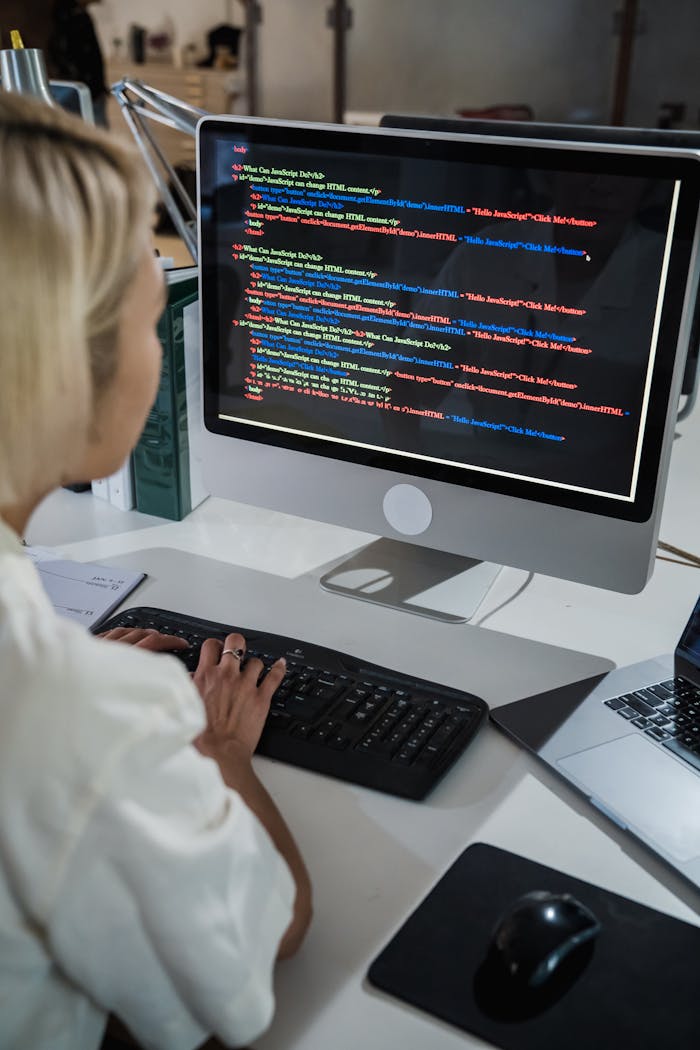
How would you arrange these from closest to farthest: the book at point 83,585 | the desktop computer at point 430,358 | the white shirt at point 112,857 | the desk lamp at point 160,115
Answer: the white shirt at point 112,857
the desktop computer at point 430,358
the book at point 83,585
the desk lamp at point 160,115

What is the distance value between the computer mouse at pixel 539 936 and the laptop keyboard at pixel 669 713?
9.6 inches

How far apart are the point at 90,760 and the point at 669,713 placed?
0.62 m

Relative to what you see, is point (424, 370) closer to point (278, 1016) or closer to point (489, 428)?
point (489, 428)

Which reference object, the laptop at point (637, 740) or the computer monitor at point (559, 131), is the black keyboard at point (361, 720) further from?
the computer monitor at point (559, 131)

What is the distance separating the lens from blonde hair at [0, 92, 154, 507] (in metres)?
0.56

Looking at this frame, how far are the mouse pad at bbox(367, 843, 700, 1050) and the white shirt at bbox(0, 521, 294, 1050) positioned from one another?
13 centimetres

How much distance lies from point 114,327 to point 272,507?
0.62m

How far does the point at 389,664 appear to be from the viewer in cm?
107

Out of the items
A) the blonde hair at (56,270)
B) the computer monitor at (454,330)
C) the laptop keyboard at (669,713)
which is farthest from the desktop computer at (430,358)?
the blonde hair at (56,270)

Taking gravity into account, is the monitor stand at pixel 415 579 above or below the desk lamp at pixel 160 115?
below

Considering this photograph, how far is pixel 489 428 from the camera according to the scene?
1068mm

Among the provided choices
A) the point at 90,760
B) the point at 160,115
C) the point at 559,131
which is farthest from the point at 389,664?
the point at 160,115

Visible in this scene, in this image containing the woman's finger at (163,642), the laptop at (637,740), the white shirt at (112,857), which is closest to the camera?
the white shirt at (112,857)

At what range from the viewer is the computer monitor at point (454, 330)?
95 cm
